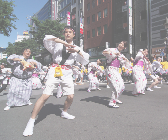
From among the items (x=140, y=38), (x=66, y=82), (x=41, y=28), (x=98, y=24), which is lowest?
(x=66, y=82)

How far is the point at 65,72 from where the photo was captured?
323 centimetres

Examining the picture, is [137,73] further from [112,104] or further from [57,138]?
[57,138]

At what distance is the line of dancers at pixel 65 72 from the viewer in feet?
10.1

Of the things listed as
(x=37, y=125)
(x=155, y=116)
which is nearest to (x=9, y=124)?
(x=37, y=125)

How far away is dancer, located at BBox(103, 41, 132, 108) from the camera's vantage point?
177 inches

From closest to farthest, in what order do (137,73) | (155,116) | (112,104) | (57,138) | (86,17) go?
(57,138), (155,116), (112,104), (137,73), (86,17)

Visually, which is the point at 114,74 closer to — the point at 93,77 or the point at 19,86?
the point at 19,86

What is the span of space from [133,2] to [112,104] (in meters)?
22.4

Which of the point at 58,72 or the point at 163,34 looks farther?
the point at 163,34

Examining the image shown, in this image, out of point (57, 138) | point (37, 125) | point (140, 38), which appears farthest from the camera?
point (140, 38)

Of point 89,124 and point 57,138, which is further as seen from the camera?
point 89,124

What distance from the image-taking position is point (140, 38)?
22.1 m

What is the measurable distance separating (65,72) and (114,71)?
6.24 ft

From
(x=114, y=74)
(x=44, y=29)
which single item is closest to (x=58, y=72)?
(x=114, y=74)
